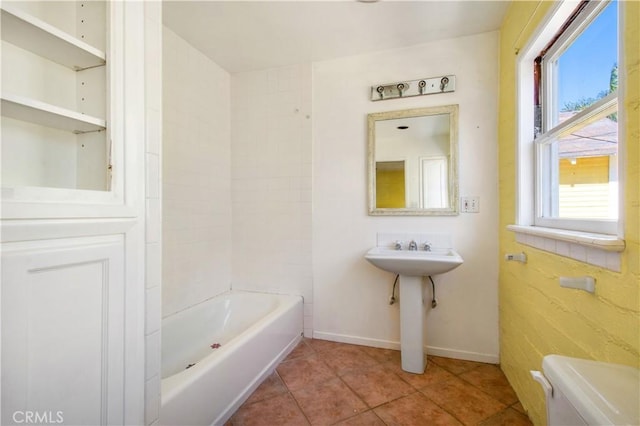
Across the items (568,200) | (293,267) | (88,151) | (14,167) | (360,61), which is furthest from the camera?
(293,267)

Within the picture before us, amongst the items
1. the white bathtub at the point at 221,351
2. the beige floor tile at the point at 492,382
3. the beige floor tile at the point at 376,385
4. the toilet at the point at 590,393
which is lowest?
the beige floor tile at the point at 376,385

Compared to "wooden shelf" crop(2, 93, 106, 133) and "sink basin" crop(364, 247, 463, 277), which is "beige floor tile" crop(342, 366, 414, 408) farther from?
"wooden shelf" crop(2, 93, 106, 133)

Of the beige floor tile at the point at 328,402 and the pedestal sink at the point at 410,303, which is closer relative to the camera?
the beige floor tile at the point at 328,402

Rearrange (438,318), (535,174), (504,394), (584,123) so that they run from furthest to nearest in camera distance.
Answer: (438,318) → (504,394) → (535,174) → (584,123)

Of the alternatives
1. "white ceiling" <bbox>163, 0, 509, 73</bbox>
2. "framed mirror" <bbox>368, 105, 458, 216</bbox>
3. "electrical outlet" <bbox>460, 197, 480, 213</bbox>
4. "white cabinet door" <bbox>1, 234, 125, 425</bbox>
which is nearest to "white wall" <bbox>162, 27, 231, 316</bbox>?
"white ceiling" <bbox>163, 0, 509, 73</bbox>

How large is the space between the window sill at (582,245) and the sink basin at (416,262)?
1.53 feet

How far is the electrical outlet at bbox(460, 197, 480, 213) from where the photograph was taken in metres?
2.08

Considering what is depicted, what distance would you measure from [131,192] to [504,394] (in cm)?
222

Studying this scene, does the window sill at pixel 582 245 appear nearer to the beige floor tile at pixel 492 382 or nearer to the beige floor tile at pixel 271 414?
the beige floor tile at pixel 492 382

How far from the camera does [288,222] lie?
253cm

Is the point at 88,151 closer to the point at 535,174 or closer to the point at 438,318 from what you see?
the point at 535,174

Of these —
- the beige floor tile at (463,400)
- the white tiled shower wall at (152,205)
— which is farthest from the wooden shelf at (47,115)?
the beige floor tile at (463,400)

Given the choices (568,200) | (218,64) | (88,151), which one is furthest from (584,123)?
(218,64)

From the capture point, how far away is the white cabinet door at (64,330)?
66 centimetres
